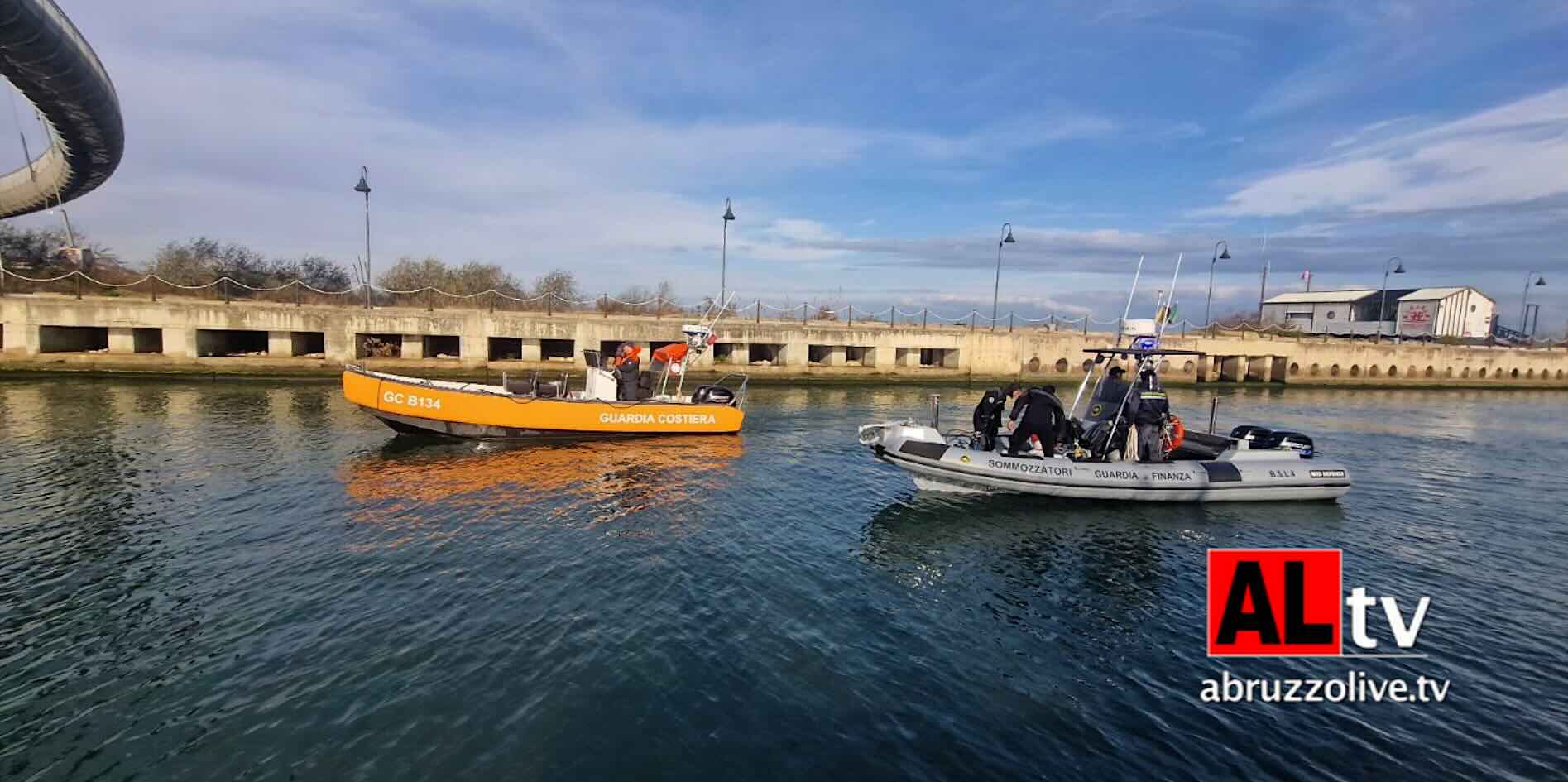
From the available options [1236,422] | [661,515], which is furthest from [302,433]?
[1236,422]

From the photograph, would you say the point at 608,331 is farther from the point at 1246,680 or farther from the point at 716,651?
the point at 1246,680

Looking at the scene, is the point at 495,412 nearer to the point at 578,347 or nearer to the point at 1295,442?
the point at 578,347

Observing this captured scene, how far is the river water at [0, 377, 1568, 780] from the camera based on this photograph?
558 centimetres

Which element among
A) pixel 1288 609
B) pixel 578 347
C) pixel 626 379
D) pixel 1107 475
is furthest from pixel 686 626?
pixel 578 347

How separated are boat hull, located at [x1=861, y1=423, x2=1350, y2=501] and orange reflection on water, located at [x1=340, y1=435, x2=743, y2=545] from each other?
4035 mm

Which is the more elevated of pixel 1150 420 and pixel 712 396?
pixel 1150 420

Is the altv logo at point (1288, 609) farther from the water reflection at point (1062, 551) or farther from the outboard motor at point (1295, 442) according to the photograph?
the outboard motor at point (1295, 442)

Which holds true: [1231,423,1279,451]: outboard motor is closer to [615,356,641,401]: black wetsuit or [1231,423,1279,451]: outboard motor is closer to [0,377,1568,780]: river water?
[0,377,1568,780]: river water

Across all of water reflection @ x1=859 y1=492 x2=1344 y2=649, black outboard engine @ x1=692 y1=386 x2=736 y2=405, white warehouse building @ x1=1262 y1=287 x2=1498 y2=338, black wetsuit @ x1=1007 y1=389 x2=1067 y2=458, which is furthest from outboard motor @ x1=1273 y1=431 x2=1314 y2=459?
white warehouse building @ x1=1262 y1=287 x2=1498 y2=338

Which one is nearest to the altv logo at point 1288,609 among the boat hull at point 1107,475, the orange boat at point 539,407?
the boat hull at point 1107,475

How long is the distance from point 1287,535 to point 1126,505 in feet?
8.09

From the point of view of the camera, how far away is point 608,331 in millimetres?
33156

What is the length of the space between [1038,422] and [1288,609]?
5.25m

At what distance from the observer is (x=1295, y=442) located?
576 inches
